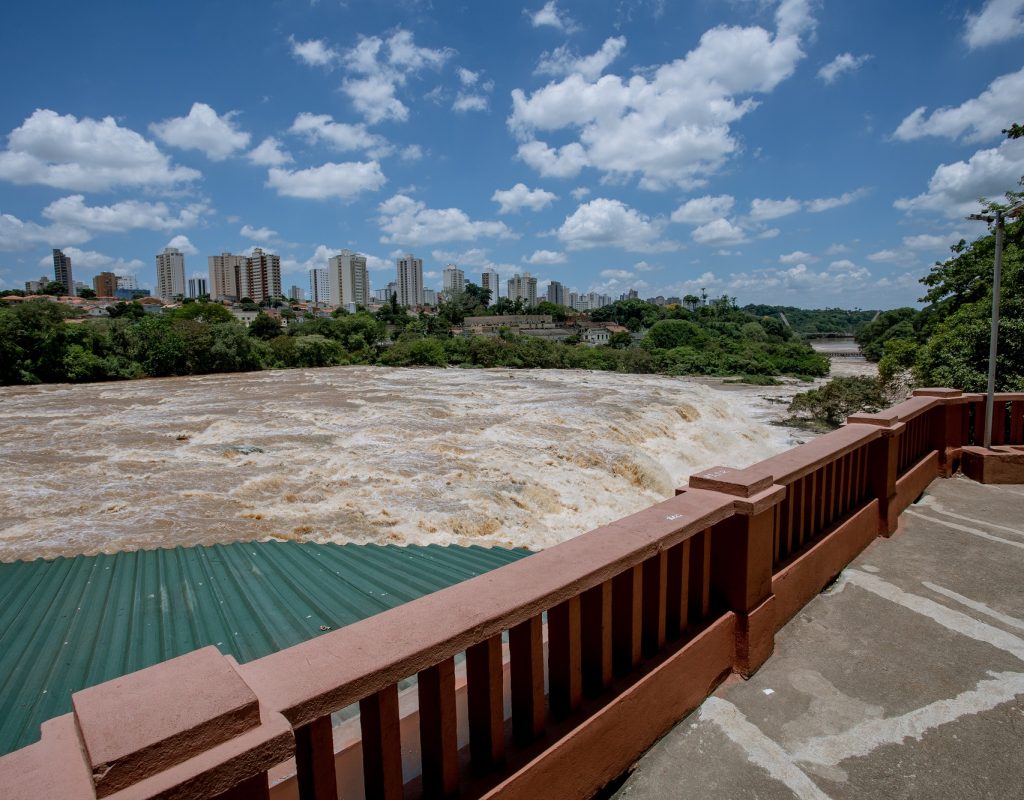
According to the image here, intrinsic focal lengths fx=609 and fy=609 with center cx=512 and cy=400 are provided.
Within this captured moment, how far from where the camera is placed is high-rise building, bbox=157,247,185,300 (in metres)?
175

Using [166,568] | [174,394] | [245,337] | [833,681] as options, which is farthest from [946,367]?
[245,337]

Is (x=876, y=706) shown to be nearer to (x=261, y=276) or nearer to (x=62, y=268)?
(x=261, y=276)

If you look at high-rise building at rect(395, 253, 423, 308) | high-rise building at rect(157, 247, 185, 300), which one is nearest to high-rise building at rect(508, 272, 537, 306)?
high-rise building at rect(395, 253, 423, 308)

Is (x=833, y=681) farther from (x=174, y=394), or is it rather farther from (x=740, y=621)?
(x=174, y=394)

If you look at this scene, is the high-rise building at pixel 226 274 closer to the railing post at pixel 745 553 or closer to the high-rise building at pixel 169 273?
the high-rise building at pixel 169 273

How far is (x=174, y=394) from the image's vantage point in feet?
88.3

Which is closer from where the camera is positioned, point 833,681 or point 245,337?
point 833,681

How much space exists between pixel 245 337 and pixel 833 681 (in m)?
44.2

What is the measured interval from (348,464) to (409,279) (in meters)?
168

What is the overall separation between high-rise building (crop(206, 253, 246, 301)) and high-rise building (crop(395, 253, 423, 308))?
4129 centimetres

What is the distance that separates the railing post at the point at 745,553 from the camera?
2.82 meters

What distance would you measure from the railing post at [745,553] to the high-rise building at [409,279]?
174042mm

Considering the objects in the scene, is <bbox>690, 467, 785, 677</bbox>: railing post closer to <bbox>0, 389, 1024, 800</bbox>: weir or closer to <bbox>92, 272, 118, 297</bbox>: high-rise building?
<bbox>0, 389, 1024, 800</bbox>: weir

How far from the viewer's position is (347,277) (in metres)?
170
